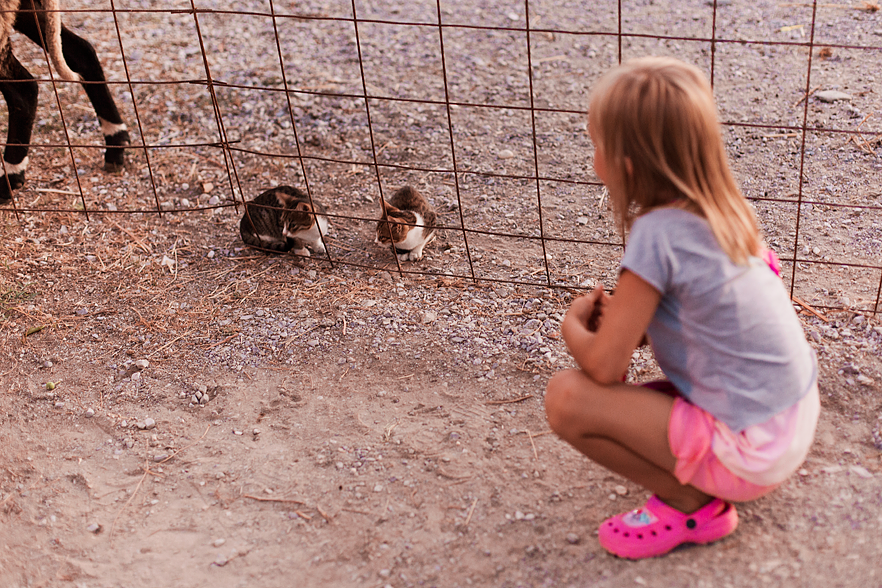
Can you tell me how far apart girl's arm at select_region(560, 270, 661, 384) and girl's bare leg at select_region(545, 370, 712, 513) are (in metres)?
0.06

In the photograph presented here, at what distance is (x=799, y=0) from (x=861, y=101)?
89.9 inches

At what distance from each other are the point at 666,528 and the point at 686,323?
64 centimetres

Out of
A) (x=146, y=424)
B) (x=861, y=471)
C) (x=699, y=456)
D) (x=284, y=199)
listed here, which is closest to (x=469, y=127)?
(x=284, y=199)

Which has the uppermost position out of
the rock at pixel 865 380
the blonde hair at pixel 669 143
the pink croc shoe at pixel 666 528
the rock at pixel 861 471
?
the blonde hair at pixel 669 143

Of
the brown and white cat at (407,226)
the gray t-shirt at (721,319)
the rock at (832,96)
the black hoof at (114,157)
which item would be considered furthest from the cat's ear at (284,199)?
the rock at (832,96)

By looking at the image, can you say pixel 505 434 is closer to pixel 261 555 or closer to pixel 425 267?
pixel 261 555

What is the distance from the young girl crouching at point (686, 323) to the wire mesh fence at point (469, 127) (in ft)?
4.23

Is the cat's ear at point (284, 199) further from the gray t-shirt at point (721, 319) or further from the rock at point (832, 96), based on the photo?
the rock at point (832, 96)

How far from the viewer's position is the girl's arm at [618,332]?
6.47 ft

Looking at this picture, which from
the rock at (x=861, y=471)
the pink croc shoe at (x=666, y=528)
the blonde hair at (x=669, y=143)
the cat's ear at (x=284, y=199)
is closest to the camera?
the blonde hair at (x=669, y=143)

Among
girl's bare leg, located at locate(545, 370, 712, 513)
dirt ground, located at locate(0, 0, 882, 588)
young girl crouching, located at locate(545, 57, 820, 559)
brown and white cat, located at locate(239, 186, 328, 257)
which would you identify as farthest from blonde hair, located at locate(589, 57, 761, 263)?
brown and white cat, located at locate(239, 186, 328, 257)

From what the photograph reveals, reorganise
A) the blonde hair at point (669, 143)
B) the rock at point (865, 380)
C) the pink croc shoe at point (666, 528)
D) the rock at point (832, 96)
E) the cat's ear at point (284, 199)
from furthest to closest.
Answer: the rock at point (832, 96), the cat's ear at point (284, 199), the rock at point (865, 380), the pink croc shoe at point (666, 528), the blonde hair at point (669, 143)

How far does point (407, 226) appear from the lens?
405cm

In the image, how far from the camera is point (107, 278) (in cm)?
430
